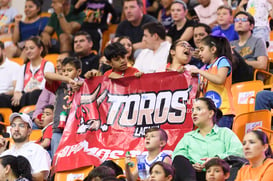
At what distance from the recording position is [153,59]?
1061 cm

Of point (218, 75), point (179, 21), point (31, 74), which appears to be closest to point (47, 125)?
point (31, 74)

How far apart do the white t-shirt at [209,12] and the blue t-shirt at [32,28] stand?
2788mm

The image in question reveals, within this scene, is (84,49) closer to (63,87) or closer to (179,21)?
(179,21)

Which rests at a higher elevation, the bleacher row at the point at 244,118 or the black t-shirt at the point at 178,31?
the black t-shirt at the point at 178,31

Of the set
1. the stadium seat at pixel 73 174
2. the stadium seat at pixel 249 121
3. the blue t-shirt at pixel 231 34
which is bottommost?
the stadium seat at pixel 73 174

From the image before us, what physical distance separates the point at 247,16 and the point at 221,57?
2.05m

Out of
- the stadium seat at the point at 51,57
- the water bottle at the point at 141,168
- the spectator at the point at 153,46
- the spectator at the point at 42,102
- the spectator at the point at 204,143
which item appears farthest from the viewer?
the stadium seat at the point at 51,57

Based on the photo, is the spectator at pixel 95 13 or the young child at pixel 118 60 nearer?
the young child at pixel 118 60

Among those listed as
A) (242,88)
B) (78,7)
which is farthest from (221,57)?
(78,7)

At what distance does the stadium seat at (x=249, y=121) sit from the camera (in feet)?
26.9

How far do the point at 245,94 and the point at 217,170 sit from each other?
2.62 metres

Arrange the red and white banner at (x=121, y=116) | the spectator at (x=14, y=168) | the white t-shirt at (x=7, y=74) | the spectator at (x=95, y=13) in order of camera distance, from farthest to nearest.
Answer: the spectator at (x=95, y=13) < the white t-shirt at (x=7, y=74) < the red and white banner at (x=121, y=116) < the spectator at (x=14, y=168)

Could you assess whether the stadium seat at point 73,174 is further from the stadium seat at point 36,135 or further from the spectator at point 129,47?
the spectator at point 129,47

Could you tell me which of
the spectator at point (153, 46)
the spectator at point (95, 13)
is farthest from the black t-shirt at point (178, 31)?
the spectator at point (95, 13)
